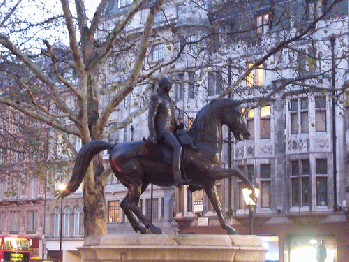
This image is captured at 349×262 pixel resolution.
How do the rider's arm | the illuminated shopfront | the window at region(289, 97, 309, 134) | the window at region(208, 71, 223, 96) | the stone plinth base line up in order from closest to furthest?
the stone plinth base → the rider's arm → the window at region(208, 71, 223, 96) → the illuminated shopfront → the window at region(289, 97, 309, 134)

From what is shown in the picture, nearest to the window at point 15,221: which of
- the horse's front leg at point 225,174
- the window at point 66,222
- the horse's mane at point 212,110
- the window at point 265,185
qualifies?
the window at point 66,222

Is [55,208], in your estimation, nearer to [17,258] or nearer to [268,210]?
[17,258]

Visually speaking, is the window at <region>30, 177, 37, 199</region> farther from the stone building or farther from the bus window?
the stone building

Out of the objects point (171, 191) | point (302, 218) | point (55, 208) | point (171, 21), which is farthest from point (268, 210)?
point (55, 208)

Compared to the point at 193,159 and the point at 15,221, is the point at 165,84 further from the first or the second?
the point at 15,221

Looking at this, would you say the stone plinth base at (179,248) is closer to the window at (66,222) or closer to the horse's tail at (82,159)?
the horse's tail at (82,159)

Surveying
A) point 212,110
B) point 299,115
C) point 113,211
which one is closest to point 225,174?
point 212,110

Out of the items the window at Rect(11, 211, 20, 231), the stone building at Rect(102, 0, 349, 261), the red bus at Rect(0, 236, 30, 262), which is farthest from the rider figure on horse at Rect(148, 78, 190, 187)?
the window at Rect(11, 211, 20, 231)

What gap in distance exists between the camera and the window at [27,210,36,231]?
5675 cm

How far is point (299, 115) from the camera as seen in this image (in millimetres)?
35656

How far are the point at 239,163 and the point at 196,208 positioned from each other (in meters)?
4.04

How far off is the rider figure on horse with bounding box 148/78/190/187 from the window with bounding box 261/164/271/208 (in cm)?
2564

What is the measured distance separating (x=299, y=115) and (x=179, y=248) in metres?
26.1

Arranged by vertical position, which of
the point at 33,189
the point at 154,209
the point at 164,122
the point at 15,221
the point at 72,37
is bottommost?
the point at 15,221
